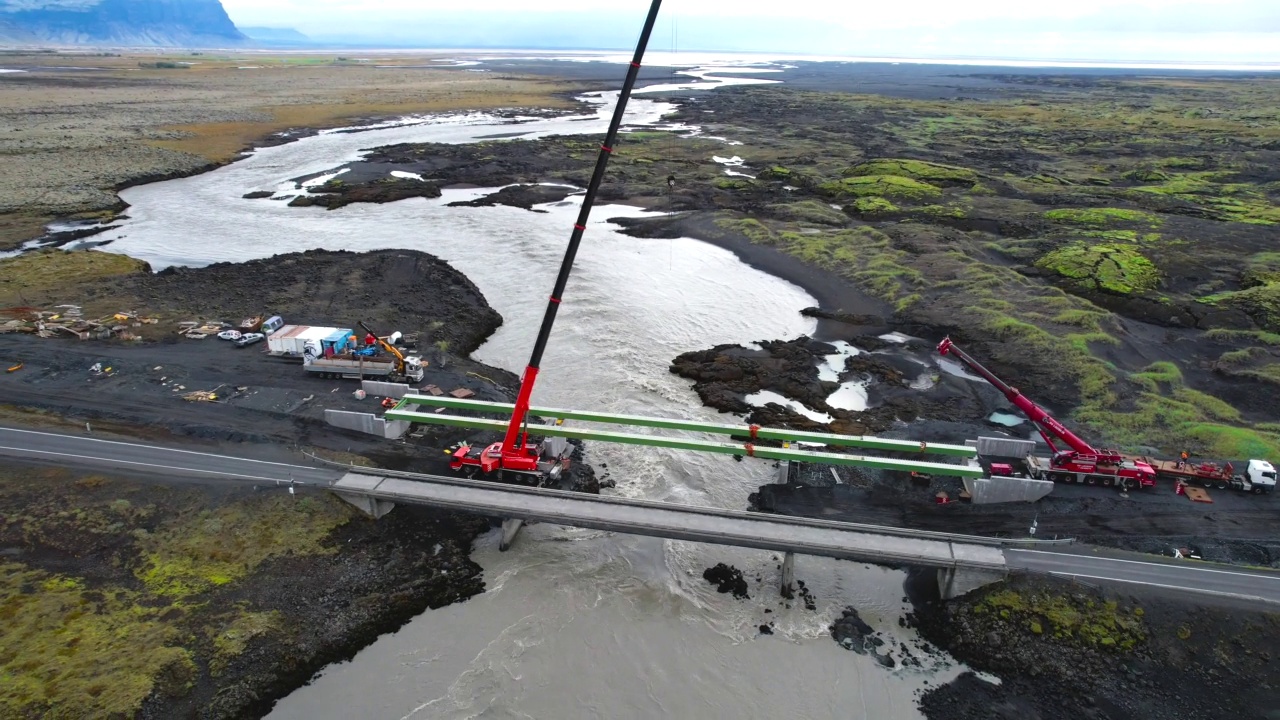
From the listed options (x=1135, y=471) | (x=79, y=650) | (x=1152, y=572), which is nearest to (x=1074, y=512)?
(x=1135, y=471)

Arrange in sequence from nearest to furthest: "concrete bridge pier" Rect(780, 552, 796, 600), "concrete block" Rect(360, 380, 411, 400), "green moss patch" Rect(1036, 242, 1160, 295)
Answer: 1. "concrete bridge pier" Rect(780, 552, 796, 600)
2. "concrete block" Rect(360, 380, 411, 400)
3. "green moss patch" Rect(1036, 242, 1160, 295)

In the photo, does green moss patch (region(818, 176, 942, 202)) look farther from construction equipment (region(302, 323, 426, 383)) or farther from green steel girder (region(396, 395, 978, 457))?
construction equipment (region(302, 323, 426, 383))

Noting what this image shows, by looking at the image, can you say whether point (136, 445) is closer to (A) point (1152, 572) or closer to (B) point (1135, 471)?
(A) point (1152, 572)

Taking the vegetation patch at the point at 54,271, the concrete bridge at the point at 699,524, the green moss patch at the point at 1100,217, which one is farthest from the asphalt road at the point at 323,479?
the green moss patch at the point at 1100,217

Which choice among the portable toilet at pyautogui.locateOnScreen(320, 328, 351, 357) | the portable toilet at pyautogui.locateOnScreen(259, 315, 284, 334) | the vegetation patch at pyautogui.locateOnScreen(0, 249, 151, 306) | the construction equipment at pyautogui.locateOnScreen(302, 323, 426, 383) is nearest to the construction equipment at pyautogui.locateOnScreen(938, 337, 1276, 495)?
the construction equipment at pyautogui.locateOnScreen(302, 323, 426, 383)

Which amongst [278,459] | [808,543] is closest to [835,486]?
[808,543]

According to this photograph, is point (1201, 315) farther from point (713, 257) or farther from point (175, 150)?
point (175, 150)

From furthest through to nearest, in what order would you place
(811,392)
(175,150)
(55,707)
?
(175,150) < (811,392) < (55,707)
